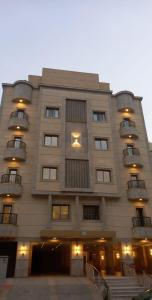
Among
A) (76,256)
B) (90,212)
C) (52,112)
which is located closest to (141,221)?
(90,212)

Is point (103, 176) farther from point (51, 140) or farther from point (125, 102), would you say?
point (125, 102)

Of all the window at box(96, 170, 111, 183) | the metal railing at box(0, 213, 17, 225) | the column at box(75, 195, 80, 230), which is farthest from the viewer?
the window at box(96, 170, 111, 183)

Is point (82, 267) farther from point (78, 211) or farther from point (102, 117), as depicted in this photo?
point (102, 117)

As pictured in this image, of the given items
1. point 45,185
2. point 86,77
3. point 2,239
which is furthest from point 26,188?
point 86,77

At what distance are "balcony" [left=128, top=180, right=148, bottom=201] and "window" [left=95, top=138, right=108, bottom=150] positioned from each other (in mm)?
5027

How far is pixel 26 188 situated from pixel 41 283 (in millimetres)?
9450

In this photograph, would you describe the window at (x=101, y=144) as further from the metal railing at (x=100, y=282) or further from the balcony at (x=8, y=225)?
the metal railing at (x=100, y=282)

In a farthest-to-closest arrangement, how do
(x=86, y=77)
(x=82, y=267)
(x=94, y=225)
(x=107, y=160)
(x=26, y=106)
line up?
1. (x=86, y=77)
2. (x=26, y=106)
3. (x=107, y=160)
4. (x=94, y=225)
5. (x=82, y=267)

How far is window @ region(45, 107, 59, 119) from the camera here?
29.3m

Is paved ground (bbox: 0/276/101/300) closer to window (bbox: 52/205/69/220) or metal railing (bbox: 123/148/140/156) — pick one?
window (bbox: 52/205/69/220)

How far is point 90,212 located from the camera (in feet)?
82.6

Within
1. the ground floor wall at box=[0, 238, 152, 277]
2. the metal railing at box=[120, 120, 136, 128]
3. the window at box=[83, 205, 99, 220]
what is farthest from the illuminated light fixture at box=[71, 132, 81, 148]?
the ground floor wall at box=[0, 238, 152, 277]

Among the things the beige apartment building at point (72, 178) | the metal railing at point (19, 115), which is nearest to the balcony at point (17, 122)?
the metal railing at point (19, 115)

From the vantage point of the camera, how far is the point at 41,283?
1827cm
